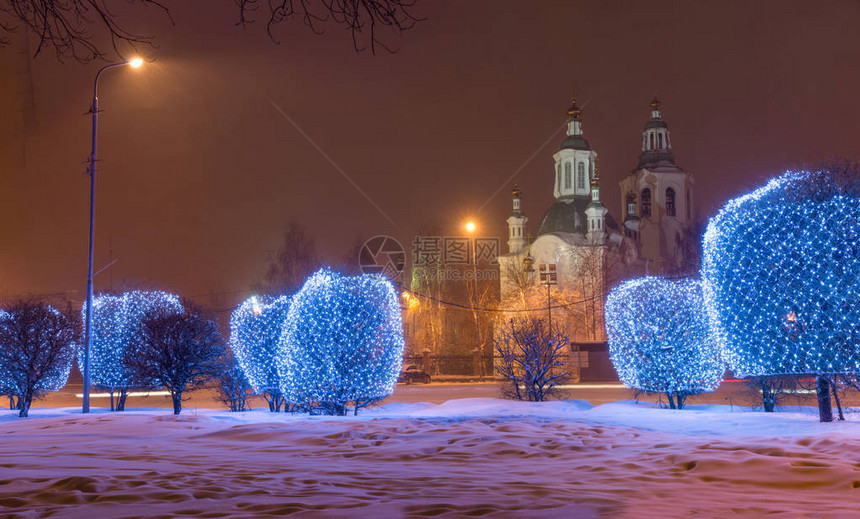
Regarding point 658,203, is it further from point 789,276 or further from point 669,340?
point 789,276

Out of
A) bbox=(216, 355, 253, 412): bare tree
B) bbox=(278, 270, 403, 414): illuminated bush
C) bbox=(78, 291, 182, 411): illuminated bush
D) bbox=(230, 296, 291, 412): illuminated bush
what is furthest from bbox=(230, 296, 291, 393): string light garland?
bbox=(278, 270, 403, 414): illuminated bush

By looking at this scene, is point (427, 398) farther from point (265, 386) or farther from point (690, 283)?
point (690, 283)

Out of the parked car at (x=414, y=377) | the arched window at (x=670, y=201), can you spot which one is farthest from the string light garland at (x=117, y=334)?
the arched window at (x=670, y=201)

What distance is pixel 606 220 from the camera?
271 feet

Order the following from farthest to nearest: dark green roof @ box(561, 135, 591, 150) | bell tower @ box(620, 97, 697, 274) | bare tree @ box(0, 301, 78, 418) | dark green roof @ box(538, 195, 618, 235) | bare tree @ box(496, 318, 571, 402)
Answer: dark green roof @ box(561, 135, 591, 150), bell tower @ box(620, 97, 697, 274), dark green roof @ box(538, 195, 618, 235), bare tree @ box(496, 318, 571, 402), bare tree @ box(0, 301, 78, 418)

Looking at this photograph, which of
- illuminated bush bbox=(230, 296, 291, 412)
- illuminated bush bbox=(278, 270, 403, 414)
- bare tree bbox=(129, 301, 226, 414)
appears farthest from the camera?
illuminated bush bbox=(230, 296, 291, 412)

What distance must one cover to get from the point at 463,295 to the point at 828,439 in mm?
68328

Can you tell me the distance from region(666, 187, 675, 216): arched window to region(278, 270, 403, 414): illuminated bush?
70.6 metres

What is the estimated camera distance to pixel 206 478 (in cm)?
740

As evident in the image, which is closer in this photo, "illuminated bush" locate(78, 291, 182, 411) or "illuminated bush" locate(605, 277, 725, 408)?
"illuminated bush" locate(605, 277, 725, 408)

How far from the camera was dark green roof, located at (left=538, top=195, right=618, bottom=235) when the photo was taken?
79562 mm

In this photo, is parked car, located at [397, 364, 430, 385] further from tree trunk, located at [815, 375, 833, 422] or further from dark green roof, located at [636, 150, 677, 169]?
dark green roof, located at [636, 150, 677, 169]

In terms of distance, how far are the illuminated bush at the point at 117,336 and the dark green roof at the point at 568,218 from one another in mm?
56993

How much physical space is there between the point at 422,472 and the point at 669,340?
1567cm
